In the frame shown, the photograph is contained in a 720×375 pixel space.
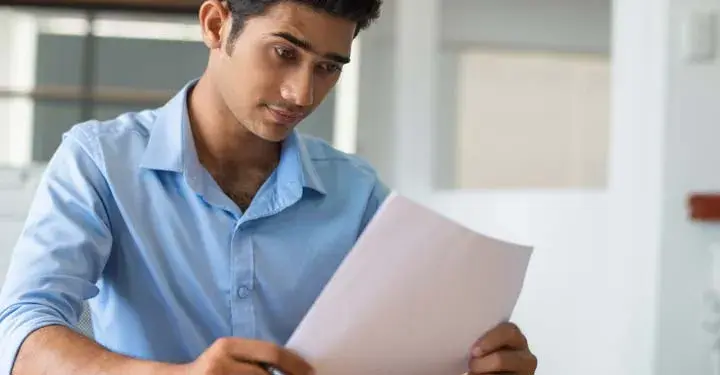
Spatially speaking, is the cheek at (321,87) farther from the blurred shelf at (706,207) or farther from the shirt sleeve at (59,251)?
the blurred shelf at (706,207)

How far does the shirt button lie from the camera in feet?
3.16

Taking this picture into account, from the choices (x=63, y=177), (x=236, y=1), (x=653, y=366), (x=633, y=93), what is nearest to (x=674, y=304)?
(x=653, y=366)

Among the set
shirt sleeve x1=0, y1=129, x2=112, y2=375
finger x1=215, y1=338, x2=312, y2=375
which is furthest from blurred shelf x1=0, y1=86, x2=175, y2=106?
finger x1=215, y1=338, x2=312, y2=375

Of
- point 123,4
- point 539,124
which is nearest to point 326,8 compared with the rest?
point 539,124

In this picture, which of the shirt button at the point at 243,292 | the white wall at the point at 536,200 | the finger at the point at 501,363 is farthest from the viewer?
the white wall at the point at 536,200

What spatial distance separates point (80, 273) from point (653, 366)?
1007 millimetres

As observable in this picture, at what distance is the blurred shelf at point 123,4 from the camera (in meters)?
3.03

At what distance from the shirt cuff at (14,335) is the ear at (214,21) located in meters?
0.38

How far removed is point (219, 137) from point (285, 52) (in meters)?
0.15

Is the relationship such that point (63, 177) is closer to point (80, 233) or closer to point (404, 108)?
point (80, 233)

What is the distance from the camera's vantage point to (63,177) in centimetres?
93

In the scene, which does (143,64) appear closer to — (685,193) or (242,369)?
(685,193)

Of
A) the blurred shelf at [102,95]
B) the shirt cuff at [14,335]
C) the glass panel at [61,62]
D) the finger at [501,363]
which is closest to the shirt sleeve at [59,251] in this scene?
the shirt cuff at [14,335]

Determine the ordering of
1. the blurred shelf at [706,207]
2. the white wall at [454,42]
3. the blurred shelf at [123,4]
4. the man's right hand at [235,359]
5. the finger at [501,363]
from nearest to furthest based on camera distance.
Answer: the man's right hand at [235,359], the finger at [501,363], the blurred shelf at [706,207], the white wall at [454,42], the blurred shelf at [123,4]
